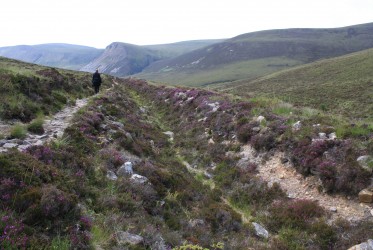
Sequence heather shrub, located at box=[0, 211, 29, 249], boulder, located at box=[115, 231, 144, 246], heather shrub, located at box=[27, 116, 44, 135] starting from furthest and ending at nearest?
heather shrub, located at box=[27, 116, 44, 135]
boulder, located at box=[115, 231, 144, 246]
heather shrub, located at box=[0, 211, 29, 249]

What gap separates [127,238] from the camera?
5.95m

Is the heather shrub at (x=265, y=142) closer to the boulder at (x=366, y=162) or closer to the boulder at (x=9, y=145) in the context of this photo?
the boulder at (x=366, y=162)

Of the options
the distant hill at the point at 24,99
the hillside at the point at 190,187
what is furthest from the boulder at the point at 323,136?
the distant hill at the point at 24,99

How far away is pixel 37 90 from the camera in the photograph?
17.2 meters

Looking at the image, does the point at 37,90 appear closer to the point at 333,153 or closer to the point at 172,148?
the point at 172,148

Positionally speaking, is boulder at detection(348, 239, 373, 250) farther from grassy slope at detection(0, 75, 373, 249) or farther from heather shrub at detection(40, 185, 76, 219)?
heather shrub at detection(40, 185, 76, 219)

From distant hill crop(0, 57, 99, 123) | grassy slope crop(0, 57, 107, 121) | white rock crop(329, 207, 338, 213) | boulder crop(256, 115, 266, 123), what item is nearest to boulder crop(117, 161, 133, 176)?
distant hill crop(0, 57, 99, 123)

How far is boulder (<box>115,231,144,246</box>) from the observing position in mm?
5758

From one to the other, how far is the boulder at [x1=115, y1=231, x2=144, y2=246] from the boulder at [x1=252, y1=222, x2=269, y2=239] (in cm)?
381

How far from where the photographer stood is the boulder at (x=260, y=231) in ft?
27.3

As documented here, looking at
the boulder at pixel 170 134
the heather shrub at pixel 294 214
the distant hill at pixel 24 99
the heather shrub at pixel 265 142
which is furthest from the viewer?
the boulder at pixel 170 134

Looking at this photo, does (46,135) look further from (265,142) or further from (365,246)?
(365,246)

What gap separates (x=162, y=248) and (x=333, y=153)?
304 inches

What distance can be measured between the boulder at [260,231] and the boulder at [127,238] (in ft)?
12.5
